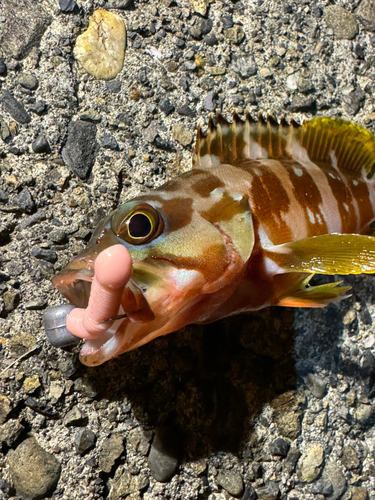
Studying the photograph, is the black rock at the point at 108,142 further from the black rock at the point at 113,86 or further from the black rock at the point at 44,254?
the black rock at the point at 44,254

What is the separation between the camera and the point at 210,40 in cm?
188

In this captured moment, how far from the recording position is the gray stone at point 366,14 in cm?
206

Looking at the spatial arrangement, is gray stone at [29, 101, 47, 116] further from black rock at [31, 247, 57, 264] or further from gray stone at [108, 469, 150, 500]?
gray stone at [108, 469, 150, 500]

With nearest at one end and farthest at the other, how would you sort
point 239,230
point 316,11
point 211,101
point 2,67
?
point 239,230 < point 2,67 < point 211,101 < point 316,11

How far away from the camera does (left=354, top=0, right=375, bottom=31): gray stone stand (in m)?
2.06

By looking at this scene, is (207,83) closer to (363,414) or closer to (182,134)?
(182,134)

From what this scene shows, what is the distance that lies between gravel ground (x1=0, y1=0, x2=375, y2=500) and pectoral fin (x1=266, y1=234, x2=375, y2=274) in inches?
18.5

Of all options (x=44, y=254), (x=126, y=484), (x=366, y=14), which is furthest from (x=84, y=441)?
(x=366, y=14)

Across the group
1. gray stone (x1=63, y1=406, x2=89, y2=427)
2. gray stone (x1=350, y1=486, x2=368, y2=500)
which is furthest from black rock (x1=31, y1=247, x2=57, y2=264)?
gray stone (x1=350, y1=486, x2=368, y2=500)

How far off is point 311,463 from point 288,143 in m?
1.17

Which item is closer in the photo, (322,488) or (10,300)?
(10,300)

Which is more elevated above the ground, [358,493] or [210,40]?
[210,40]

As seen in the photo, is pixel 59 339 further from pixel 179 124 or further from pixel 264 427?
pixel 179 124

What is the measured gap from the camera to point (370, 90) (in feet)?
6.63
